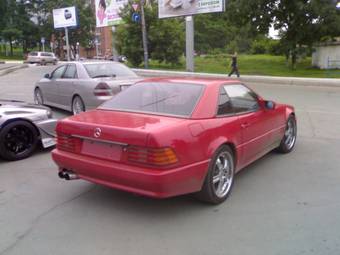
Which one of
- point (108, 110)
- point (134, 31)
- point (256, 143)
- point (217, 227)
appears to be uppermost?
point (134, 31)

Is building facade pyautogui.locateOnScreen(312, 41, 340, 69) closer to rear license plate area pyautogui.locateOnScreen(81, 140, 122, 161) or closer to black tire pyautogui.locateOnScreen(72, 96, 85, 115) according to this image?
black tire pyautogui.locateOnScreen(72, 96, 85, 115)

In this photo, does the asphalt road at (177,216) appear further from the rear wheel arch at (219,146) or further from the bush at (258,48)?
the bush at (258,48)

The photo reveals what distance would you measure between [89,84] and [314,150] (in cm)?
510

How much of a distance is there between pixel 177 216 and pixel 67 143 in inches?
58.1

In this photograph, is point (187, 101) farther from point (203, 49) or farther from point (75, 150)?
point (203, 49)

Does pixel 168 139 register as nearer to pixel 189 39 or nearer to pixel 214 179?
pixel 214 179

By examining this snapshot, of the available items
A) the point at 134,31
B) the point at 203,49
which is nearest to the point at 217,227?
the point at 134,31

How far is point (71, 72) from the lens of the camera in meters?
10.0

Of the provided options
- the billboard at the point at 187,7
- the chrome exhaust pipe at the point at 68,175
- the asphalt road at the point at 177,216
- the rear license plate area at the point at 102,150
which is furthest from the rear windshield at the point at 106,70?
the billboard at the point at 187,7

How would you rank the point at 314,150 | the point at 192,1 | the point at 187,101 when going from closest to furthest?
the point at 187,101, the point at 314,150, the point at 192,1

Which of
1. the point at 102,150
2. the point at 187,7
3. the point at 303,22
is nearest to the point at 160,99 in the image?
the point at 102,150

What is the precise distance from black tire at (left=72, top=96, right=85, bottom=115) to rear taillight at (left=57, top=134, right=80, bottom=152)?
496cm

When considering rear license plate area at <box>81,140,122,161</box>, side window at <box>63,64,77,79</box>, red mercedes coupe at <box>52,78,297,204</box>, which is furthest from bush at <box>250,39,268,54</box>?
rear license plate area at <box>81,140,122,161</box>

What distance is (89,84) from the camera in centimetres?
920
